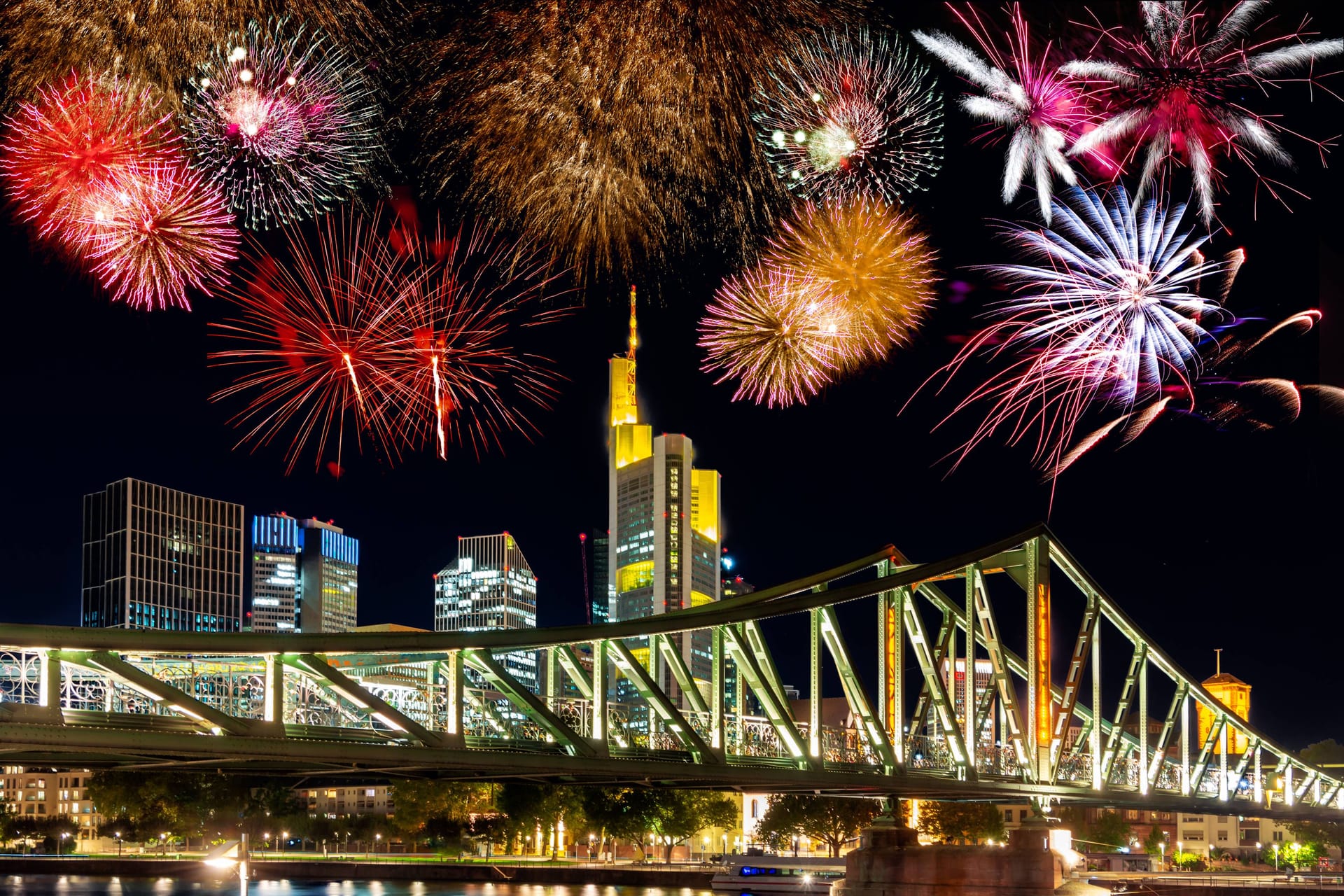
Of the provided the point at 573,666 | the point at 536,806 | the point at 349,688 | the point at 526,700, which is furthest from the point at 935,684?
the point at 536,806

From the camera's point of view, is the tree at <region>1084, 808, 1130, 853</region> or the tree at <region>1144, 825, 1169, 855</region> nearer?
the tree at <region>1084, 808, 1130, 853</region>

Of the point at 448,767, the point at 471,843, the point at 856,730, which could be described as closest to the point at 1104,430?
the point at 448,767

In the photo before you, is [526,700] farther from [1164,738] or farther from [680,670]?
[1164,738]

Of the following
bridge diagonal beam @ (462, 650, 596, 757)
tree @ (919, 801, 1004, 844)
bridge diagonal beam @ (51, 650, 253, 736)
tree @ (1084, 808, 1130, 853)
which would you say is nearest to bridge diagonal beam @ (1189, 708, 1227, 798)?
tree @ (919, 801, 1004, 844)

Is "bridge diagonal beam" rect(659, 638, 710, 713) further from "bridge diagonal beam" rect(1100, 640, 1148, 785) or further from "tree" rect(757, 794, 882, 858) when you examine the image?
"tree" rect(757, 794, 882, 858)

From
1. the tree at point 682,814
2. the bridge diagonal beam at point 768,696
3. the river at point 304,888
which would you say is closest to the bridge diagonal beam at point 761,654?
the bridge diagonal beam at point 768,696

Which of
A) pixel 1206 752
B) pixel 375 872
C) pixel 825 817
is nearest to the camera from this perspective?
pixel 1206 752

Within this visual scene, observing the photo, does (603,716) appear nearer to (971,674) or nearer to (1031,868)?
(1031,868)
